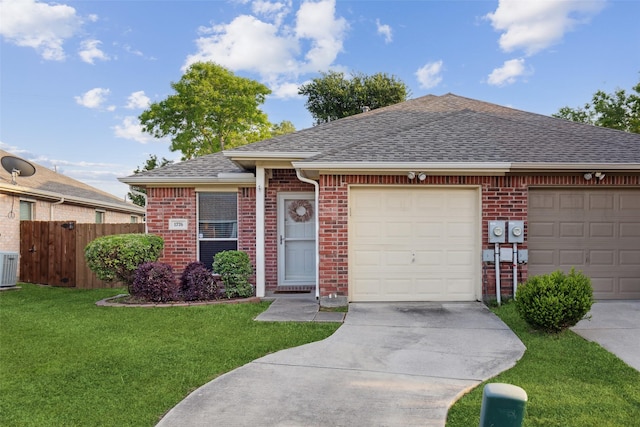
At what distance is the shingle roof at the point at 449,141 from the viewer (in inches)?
295

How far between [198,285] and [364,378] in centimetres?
478

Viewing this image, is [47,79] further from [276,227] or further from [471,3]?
[471,3]

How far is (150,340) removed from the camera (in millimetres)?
5445

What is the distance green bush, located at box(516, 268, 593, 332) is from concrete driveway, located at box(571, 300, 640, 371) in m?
0.46

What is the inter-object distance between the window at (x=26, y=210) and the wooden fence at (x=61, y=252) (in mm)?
1498

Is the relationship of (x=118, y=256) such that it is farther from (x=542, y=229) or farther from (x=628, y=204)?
(x=628, y=204)

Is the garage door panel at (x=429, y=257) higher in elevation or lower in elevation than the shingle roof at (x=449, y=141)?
lower

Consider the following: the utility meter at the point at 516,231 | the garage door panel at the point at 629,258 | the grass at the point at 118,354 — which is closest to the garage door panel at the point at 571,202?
the utility meter at the point at 516,231

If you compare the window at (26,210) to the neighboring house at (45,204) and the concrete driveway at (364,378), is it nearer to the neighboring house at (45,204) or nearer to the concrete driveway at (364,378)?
the neighboring house at (45,204)

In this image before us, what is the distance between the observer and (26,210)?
13.3 metres

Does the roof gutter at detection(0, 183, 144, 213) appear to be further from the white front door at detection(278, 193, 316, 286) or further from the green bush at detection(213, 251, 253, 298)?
the white front door at detection(278, 193, 316, 286)

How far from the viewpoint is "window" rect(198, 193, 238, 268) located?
31.3 feet

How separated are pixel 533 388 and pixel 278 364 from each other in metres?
2.55

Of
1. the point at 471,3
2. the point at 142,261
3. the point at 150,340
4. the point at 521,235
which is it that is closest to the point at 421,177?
the point at 521,235
